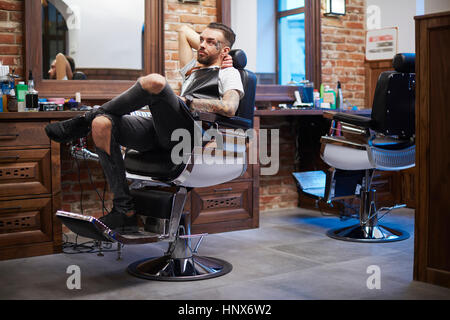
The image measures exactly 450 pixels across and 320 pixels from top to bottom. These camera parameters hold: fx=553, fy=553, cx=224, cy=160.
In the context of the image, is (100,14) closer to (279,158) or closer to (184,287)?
(279,158)

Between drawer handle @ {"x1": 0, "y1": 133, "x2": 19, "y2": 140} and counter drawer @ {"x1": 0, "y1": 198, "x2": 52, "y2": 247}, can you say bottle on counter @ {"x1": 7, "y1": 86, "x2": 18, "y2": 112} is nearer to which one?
drawer handle @ {"x1": 0, "y1": 133, "x2": 19, "y2": 140}

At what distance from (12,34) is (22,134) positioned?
0.81 meters

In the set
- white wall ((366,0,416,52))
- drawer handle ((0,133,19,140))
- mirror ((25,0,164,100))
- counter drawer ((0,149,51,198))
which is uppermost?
white wall ((366,0,416,52))

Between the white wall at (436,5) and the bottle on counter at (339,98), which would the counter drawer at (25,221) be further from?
the white wall at (436,5)

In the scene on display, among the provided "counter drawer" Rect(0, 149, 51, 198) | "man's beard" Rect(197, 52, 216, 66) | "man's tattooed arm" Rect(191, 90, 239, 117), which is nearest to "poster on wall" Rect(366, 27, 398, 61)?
"man's beard" Rect(197, 52, 216, 66)

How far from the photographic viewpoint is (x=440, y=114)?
2436 mm

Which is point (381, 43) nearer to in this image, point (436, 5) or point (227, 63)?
point (436, 5)

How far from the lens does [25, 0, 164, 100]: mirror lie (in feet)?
12.0

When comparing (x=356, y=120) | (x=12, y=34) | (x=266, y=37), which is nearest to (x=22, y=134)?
(x=12, y=34)

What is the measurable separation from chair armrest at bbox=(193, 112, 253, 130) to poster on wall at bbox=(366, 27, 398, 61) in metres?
2.74

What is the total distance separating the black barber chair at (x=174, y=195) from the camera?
2.50 meters

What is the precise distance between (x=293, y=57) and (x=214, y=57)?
213 centimetres

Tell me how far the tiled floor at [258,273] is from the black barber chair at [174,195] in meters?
0.12

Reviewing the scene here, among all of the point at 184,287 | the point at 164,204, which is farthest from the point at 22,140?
the point at 184,287
